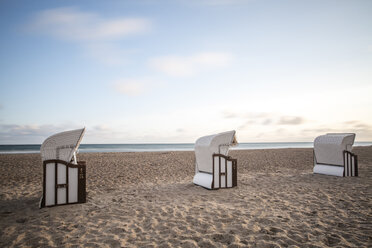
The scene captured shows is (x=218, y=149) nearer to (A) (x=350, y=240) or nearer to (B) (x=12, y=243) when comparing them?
(A) (x=350, y=240)

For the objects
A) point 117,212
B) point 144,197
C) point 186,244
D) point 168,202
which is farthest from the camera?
point 144,197

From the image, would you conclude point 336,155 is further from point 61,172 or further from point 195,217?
point 61,172

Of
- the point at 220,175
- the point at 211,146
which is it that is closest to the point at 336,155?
the point at 220,175

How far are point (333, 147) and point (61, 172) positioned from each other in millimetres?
→ 12237

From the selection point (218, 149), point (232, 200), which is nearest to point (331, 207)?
point (232, 200)

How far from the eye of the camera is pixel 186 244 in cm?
424

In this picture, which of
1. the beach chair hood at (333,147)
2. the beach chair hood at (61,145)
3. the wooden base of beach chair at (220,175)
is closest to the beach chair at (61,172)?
the beach chair hood at (61,145)

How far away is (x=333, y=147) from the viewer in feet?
37.3

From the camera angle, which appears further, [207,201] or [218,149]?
[218,149]

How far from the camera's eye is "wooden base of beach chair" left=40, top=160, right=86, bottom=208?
6.47 meters

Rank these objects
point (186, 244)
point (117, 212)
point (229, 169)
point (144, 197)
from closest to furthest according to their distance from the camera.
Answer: point (186, 244) → point (117, 212) → point (144, 197) → point (229, 169)

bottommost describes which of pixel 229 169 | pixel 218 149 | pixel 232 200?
pixel 232 200

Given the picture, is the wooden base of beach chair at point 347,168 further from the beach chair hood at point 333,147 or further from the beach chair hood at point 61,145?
the beach chair hood at point 61,145

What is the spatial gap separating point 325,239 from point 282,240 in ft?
2.80
